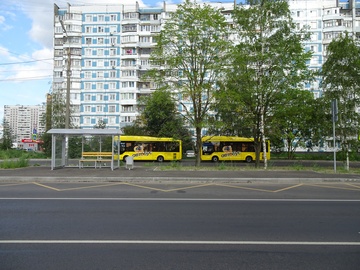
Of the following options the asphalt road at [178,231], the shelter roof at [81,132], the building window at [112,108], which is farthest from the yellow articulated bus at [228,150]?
the building window at [112,108]

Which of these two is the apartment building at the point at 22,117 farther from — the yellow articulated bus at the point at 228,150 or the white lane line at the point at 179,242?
the white lane line at the point at 179,242

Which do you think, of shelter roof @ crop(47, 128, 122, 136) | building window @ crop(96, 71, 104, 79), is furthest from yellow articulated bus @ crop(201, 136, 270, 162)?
building window @ crop(96, 71, 104, 79)

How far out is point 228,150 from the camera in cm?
3656

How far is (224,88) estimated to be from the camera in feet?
68.6

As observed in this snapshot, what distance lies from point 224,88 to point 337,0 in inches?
2083

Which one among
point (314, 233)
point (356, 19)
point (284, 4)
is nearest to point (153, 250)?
point (314, 233)

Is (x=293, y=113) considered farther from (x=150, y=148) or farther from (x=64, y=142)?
(x=150, y=148)

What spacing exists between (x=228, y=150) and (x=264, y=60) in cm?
1781

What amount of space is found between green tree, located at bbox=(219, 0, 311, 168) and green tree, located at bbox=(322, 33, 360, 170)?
7.84 feet

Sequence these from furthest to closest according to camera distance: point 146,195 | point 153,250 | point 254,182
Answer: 1. point 254,182
2. point 146,195
3. point 153,250

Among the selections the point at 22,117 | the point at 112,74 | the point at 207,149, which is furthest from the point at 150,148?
the point at 22,117

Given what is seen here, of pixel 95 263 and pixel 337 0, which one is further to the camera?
pixel 337 0

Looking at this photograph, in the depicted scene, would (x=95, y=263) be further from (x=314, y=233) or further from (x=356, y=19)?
(x=356, y=19)

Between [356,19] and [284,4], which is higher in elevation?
[356,19]
